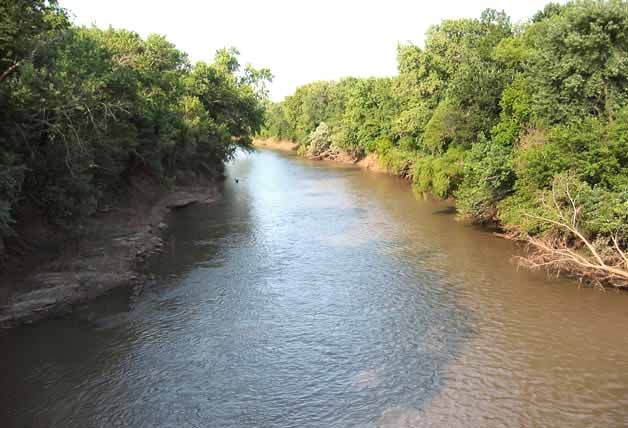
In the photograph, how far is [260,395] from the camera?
14703 millimetres

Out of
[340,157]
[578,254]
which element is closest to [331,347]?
[578,254]

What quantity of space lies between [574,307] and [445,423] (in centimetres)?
955

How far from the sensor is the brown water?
45.7ft

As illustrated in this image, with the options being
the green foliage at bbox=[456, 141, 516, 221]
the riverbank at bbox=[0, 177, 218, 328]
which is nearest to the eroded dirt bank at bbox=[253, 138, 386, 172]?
the green foliage at bbox=[456, 141, 516, 221]

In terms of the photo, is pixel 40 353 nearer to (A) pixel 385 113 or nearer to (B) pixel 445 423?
(B) pixel 445 423

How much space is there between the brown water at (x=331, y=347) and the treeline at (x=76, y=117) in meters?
5.07

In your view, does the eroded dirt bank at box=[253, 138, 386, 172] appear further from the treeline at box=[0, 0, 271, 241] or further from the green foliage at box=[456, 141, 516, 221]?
the green foliage at box=[456, 141, 516, 221]

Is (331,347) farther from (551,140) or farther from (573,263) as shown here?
(551,140)

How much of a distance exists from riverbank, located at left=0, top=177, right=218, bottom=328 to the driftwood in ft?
57.1

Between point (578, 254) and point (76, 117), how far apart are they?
20.7m

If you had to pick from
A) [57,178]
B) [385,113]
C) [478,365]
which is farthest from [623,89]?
[385,113]

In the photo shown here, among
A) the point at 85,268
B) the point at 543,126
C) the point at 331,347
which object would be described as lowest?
the point at 331,347

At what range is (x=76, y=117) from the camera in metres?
20.8

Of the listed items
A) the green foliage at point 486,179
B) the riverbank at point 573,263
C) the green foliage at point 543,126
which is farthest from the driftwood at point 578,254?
the green foliage at point 486,179
